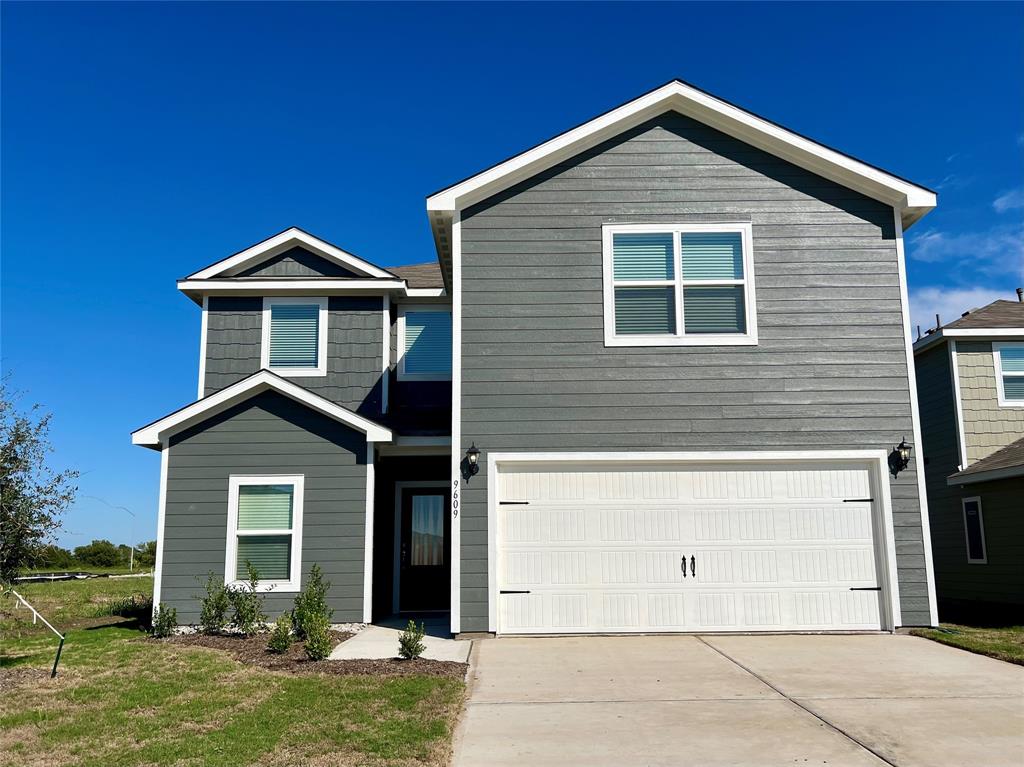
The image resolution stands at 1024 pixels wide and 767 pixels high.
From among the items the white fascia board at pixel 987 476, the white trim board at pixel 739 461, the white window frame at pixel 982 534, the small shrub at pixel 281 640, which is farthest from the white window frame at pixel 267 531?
the white window frame at pixel 982 534

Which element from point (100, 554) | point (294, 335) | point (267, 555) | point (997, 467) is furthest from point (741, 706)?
point (100, 554)

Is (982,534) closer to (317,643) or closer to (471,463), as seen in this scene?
(471,463)

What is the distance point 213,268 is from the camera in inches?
520

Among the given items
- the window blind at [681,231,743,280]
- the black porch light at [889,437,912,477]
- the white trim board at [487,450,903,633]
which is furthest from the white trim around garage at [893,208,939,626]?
the window blind at [681,231,743,280]

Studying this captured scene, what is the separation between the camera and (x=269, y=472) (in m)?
11.1

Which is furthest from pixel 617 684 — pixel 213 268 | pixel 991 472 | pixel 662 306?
pixel 213 268

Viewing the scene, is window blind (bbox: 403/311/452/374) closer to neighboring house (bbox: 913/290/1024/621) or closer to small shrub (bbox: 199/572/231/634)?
small shrub (bbox: 199/572/231/634)

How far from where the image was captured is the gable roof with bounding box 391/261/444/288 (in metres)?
14.0

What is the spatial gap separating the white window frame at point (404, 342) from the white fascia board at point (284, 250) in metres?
0.86

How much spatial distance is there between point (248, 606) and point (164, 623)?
109 cm

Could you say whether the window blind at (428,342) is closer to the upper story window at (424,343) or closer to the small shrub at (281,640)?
the upper story window at (424,343)

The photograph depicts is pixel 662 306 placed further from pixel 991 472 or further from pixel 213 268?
pixel 213 268

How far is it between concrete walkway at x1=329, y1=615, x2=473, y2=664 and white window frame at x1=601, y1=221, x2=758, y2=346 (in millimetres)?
4149

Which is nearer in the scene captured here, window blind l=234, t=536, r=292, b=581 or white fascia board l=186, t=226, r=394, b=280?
window blind l=234, t=536, r=292, b=581
